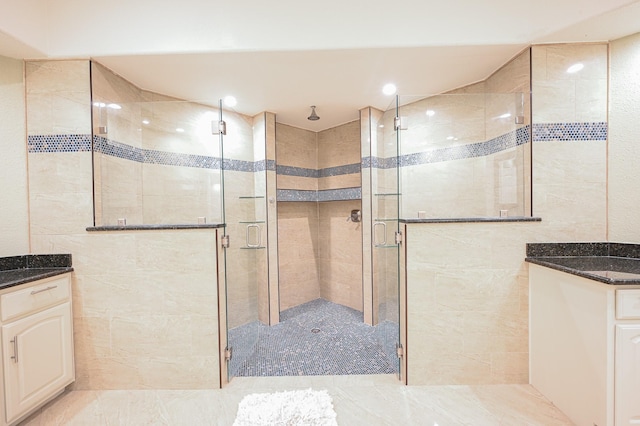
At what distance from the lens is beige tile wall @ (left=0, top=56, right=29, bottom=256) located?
5.85ft

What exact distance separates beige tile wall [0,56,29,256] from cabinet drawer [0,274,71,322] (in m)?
0.43

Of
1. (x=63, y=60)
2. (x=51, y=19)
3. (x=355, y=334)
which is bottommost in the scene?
(x=355, y=334)

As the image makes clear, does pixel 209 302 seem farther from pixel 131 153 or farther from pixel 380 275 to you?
pixel 380 275

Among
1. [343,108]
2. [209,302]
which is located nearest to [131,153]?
[209,302]

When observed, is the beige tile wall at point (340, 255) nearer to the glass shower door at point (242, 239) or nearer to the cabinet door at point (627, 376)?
the glass shower door at point (242, 239)

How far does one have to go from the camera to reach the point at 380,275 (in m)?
2.71

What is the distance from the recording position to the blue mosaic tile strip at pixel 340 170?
10.6 ft

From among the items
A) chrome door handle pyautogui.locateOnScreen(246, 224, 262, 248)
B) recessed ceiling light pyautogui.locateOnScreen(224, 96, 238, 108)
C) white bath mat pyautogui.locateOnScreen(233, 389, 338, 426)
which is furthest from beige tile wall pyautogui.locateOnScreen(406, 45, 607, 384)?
recessed ceiling light pyautogui.locateOnScreen(224, 96, 238, 108)

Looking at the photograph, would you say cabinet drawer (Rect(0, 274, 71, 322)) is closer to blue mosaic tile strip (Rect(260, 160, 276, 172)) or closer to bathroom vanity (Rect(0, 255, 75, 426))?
bathroom vanity (Rect(0, 255, 75, 426))

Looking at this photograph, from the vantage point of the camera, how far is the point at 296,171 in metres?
3.39

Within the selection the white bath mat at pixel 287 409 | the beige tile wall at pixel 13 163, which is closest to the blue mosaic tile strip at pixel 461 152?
the white bath mat at pixel 287 409

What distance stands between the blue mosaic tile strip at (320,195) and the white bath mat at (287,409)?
198cm

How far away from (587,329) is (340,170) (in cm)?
261

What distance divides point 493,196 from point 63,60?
11.5ft
